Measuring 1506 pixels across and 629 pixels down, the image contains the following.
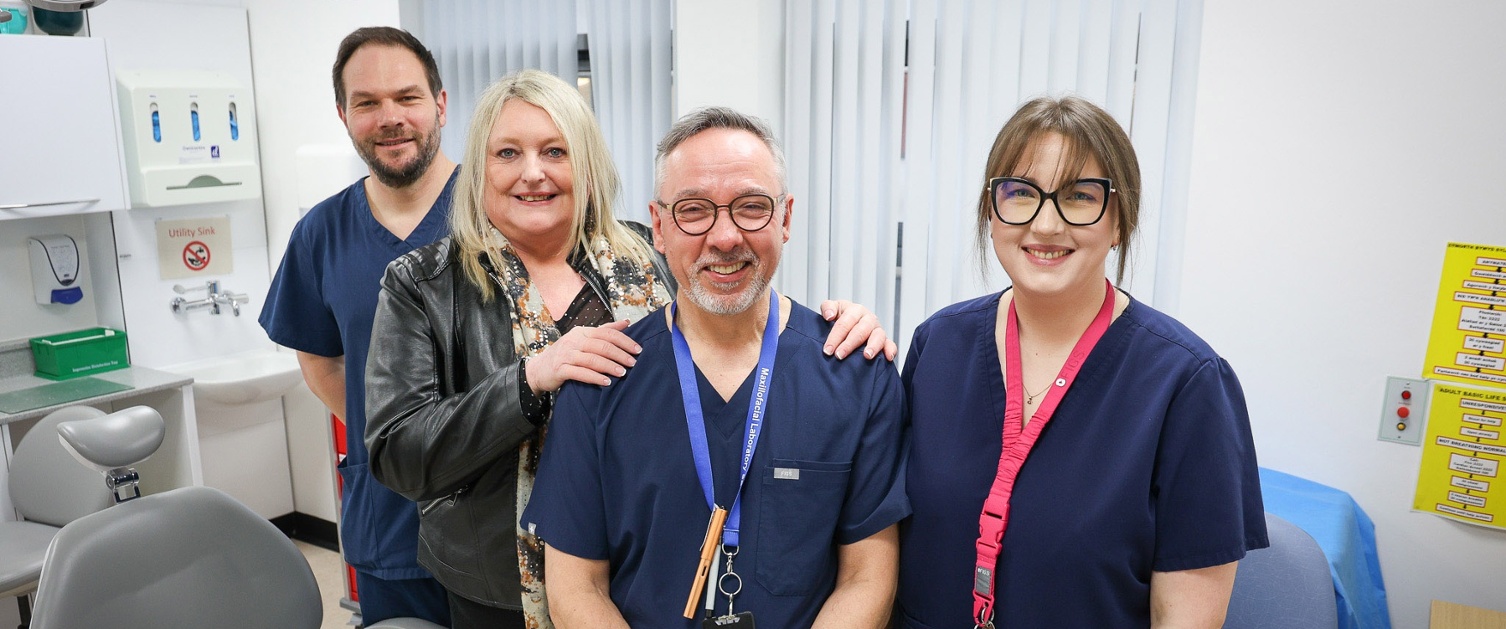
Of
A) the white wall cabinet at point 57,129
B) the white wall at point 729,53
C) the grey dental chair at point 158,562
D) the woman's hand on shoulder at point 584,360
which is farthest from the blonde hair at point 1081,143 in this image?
the white wall cabinet at point 57,129

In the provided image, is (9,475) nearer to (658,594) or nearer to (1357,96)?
(658,594)

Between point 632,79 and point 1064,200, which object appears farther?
point 632,79

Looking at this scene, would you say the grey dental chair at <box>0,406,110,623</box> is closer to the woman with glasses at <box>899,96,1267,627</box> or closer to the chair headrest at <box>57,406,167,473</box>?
the chair headrest at <box>57,406,167,473</box>

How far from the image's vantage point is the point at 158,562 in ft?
6.04

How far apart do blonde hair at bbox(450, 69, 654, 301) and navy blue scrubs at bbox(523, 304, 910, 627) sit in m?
0.34

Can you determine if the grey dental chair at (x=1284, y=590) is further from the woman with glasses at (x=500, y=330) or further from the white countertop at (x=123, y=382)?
the white countertop at (x=123, y=382)

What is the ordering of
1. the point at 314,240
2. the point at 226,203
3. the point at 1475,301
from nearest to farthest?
the point at 314,240, the point at 1475,301, the point at 226,203

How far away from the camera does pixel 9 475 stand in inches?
121

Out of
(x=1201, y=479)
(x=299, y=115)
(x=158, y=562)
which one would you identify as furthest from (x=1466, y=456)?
(x=299, y=115)

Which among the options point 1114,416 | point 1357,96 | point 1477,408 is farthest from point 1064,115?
point 1477,408

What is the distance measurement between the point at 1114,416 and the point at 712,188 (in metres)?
0.64

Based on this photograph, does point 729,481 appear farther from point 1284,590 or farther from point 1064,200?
point 1284,590

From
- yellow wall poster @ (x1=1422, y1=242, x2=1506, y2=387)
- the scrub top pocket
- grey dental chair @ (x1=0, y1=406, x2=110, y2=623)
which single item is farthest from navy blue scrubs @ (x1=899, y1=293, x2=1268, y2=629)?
grey dental chair @ (x1=0, y1=406, x2=110, y2=623)

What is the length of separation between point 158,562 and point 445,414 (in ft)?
2.65
